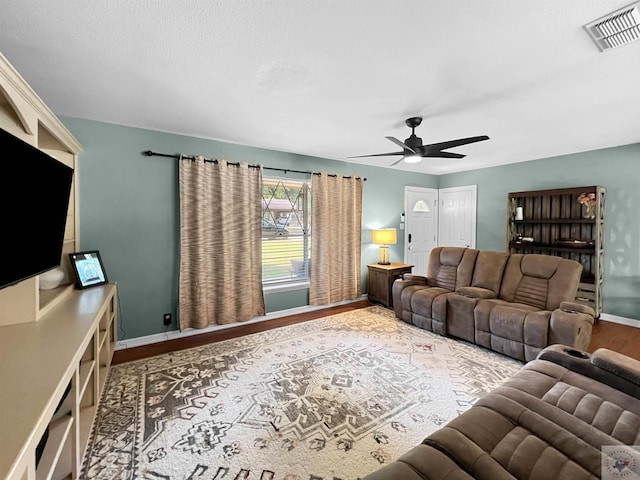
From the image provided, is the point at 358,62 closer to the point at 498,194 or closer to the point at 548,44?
the point at 548,44

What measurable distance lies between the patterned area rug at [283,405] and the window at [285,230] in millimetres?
1143

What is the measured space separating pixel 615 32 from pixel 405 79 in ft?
3.72

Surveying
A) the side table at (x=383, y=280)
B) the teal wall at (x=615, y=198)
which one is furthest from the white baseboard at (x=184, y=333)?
the teal wall at (x=615, y=198)

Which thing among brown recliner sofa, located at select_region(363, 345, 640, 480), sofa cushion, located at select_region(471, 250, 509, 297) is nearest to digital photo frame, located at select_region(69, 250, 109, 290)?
brown recliner sofa, located at select_region(363, 345, 640, 480)

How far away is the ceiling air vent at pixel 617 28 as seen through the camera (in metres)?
1.44

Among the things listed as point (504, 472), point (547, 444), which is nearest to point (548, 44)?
point (547, 444)

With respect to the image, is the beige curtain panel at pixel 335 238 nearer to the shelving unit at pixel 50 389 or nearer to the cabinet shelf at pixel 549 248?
the cabinet shelf at pixel 549 248

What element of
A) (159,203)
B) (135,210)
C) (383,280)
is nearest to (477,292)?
(383,280)

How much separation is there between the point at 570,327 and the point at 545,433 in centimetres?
184

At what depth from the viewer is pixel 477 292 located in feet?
10.9

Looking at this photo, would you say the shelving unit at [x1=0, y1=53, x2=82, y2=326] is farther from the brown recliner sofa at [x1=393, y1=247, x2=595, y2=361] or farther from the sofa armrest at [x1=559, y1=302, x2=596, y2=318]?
the sofa armrest at [x1=559, y1=302, x2=596, y2=318]

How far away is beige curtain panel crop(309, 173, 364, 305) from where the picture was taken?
4.38 metres

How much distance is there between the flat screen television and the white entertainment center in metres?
0.11

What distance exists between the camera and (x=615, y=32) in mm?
1576
